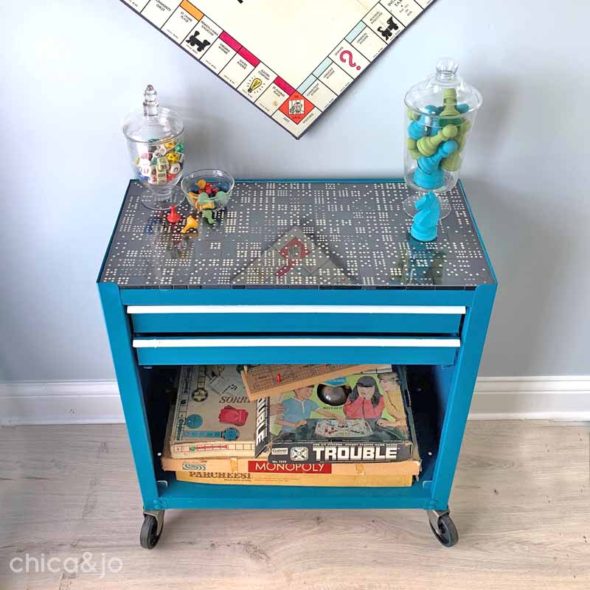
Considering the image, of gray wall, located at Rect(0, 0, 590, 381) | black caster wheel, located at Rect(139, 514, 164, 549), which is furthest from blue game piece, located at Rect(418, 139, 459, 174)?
black caster wheel, located at Rect(139, 514, 164, 549)

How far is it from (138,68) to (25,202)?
405 millimetres

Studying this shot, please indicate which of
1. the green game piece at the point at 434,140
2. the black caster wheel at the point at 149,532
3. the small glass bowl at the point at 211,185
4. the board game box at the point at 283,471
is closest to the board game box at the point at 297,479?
the board game box at the point at 283,471

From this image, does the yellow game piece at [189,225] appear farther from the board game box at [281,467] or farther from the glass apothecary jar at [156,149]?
the board game box at [281,467]

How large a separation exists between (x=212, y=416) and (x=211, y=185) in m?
0.50

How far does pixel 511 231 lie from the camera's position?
1.55m

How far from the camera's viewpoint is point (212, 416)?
1.52 meters

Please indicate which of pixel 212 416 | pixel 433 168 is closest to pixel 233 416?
pixel 212 416

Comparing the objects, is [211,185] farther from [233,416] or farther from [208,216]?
[233,416]

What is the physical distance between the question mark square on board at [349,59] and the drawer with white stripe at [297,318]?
1.49 feet

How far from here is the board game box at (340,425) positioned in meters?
1.47

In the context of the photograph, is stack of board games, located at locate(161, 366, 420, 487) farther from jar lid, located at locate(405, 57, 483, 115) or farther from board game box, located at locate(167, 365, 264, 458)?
jar lid, located at locate(405, 57, 483, 115)

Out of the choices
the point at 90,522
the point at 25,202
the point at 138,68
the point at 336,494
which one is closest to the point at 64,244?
the point at 25,202

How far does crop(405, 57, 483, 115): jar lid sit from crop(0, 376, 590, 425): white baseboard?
32.5 inches

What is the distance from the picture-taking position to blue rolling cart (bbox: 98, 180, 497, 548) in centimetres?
117
